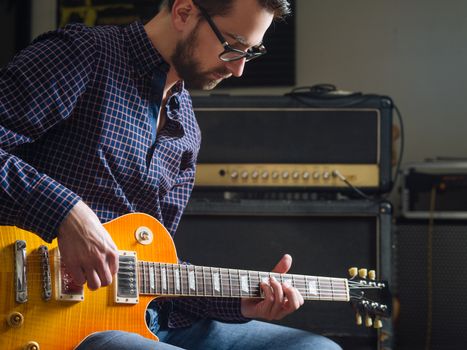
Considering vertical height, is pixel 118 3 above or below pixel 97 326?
above

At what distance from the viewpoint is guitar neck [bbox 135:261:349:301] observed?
56.7 inches

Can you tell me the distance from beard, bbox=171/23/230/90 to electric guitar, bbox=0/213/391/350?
1.07ft

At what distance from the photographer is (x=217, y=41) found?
1.56 metres

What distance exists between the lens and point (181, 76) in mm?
1597

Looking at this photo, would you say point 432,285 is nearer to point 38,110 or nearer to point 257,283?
point 257,283

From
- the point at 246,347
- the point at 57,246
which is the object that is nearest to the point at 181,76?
the point at 57,246

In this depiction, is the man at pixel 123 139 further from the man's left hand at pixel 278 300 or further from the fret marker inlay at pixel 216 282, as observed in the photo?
the fret marker inlay at pixel 216 282

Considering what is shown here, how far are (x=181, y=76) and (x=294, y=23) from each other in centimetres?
192

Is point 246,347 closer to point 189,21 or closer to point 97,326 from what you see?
point 97,326

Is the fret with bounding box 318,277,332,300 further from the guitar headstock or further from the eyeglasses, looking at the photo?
the eyeglasses

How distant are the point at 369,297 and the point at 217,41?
707 millimetres

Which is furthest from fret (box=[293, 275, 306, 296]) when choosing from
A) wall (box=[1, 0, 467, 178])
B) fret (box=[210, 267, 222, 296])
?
wall (box=[1, 0, 467, 178])

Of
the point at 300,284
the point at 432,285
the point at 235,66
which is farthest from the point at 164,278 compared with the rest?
the point at 432,285

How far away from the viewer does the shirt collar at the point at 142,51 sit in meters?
1.56
